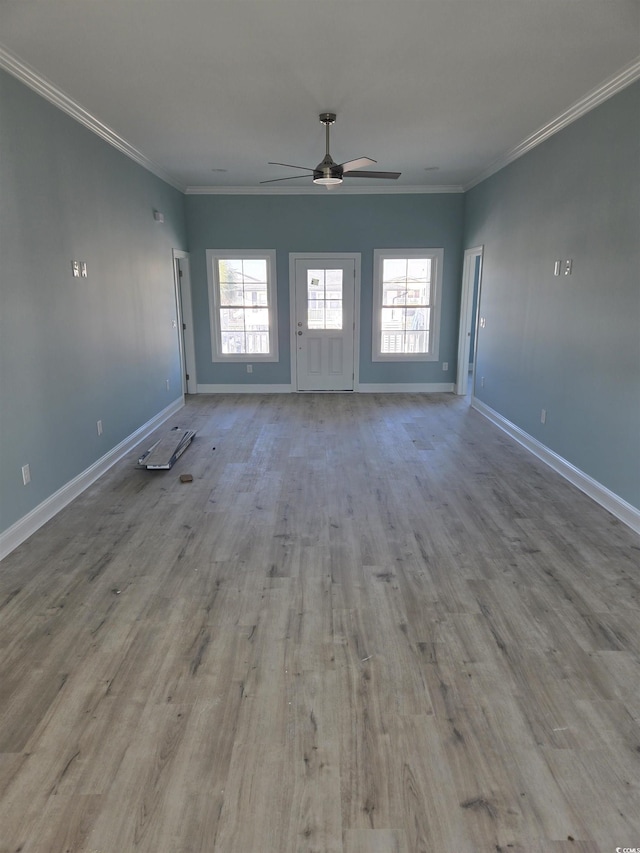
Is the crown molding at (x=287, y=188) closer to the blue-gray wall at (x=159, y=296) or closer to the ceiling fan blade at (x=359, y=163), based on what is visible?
the blue-gray wall at (x=159, y=296)

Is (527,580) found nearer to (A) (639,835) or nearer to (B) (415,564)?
(B) (415,564)

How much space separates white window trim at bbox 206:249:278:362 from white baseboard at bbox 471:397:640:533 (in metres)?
3.45

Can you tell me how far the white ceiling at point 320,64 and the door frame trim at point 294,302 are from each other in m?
2.45

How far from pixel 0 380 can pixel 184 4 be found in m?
2.25

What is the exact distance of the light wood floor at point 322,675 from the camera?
61.8 inches

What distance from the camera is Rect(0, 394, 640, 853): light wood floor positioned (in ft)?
5.15

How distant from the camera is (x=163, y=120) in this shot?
4332 millimetres

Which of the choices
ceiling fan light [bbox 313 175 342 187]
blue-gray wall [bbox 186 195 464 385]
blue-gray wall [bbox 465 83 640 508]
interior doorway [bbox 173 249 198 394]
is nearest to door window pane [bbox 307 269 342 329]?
blue-gray wall [bbox 186 195 464 385]

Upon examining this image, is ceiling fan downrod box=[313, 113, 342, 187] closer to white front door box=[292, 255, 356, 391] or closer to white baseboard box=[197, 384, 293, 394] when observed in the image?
white front door box=[292, 255, 356, 391]

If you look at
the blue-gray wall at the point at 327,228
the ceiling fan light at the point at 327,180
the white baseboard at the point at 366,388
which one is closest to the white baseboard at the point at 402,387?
the white baseboard at the point at 366,388

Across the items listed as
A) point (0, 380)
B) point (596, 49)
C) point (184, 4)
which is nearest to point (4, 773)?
point (0, 380)

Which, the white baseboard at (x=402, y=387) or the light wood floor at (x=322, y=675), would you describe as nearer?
the light wood floor at (x=322, y=675)

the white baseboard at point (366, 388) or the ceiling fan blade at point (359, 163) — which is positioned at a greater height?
the ceiling fan blade at point (359, 163)

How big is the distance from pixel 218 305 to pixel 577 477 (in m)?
5.45
